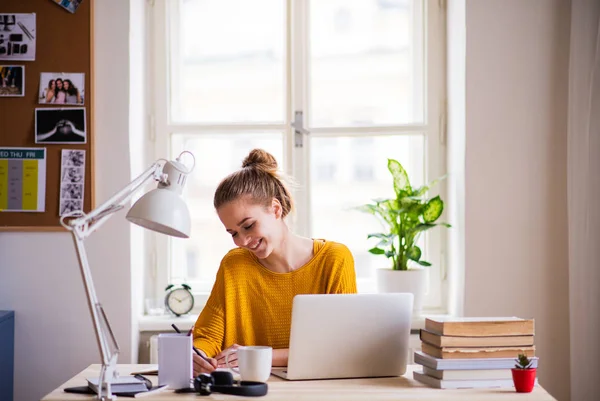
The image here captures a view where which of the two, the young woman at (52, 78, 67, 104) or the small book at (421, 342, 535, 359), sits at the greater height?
the young woman at (52, 78, 67, 104)

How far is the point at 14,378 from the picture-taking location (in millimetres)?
3285

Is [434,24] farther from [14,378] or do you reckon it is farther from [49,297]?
[14,378]

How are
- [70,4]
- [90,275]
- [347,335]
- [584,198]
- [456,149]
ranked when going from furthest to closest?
1. [456,149]
2. [70,4]
3. [584,198]
4. [347,335]
5. [90,275]

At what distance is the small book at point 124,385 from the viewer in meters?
1.87

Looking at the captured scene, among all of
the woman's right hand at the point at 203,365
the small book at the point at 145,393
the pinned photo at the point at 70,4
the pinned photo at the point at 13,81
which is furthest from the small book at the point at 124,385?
the pinned photo at the point at 70,4

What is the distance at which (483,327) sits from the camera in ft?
6.52

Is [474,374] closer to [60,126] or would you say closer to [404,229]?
[404,229]

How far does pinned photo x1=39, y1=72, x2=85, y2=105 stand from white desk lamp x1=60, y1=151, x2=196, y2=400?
1.49 m

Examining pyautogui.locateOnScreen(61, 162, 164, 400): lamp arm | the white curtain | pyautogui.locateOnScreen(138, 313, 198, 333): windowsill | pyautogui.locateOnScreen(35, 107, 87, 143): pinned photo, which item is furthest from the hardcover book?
pyautogui.locateOnScreen(35, 107, 87, 143): pinned photo

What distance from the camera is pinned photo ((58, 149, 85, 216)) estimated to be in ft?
10.7

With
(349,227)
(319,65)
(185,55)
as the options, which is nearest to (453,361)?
(349,227)

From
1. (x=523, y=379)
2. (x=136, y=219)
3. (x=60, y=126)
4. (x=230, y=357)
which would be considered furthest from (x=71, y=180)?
(x=523, y=379)

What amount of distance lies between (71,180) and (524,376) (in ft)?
6.94

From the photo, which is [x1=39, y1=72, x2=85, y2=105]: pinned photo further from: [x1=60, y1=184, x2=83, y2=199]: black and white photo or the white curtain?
the white curtain
